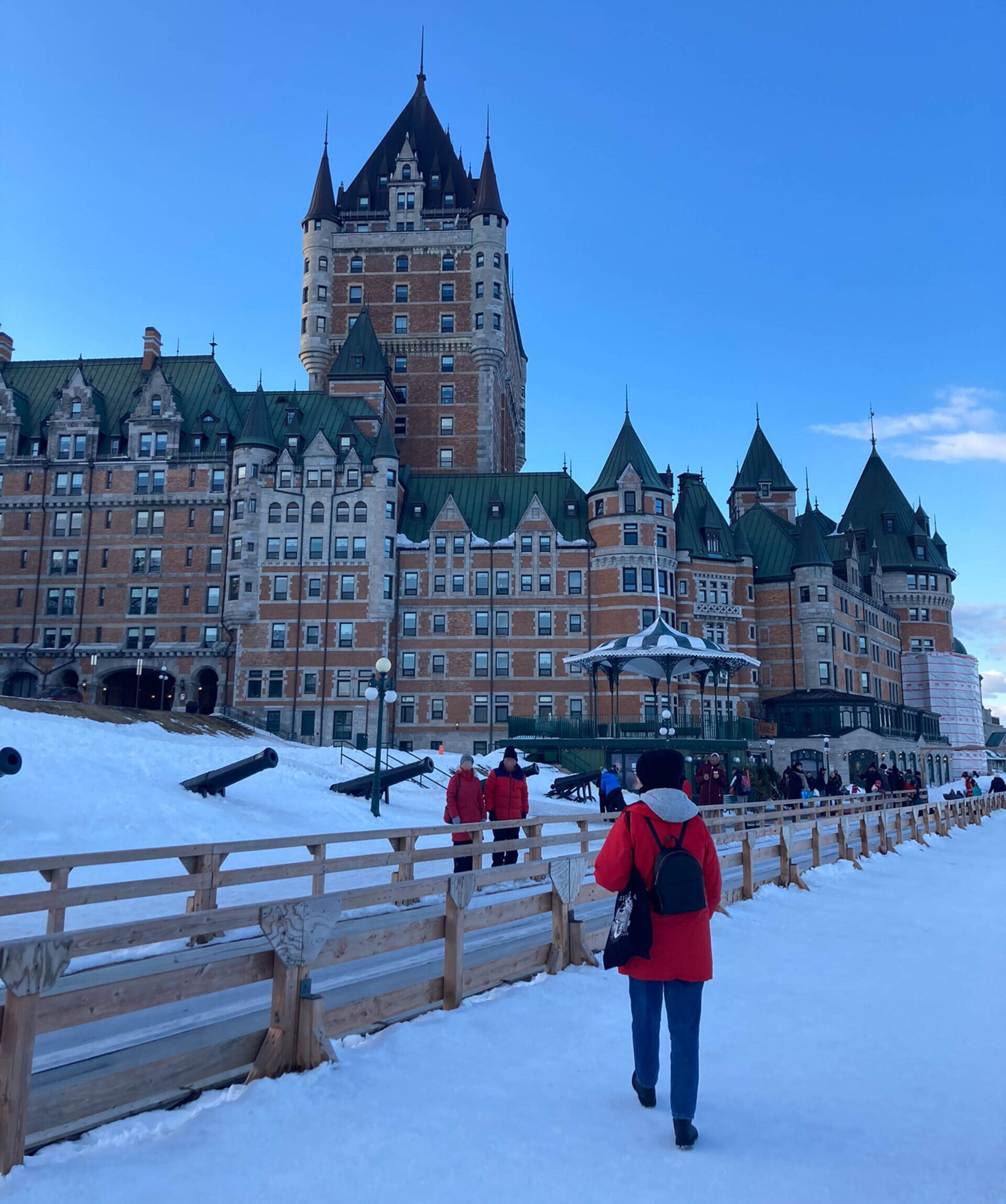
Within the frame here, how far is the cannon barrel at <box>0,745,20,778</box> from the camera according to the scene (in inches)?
616

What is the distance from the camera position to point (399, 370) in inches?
2778

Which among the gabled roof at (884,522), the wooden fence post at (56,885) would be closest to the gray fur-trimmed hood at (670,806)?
the wooden fence post at (56,885)

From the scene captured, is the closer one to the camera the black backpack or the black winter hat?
the black backpack

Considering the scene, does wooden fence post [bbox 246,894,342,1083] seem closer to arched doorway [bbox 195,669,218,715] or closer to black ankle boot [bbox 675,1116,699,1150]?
black ankle boot [bbox 675,1116,699,1150]

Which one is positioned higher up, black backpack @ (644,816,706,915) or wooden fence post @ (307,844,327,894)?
black backpack @ (644,816,706,915)

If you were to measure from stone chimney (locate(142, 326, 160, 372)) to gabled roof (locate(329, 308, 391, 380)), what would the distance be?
11372 mm

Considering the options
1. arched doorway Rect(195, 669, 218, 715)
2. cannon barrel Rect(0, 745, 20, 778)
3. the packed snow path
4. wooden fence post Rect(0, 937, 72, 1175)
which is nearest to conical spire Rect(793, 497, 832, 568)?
arched doorway Rect(195, 669, 218, 715)

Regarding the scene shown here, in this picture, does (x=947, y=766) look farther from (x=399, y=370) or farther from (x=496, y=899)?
(x=496, y=899)

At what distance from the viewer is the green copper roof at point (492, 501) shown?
61719mm

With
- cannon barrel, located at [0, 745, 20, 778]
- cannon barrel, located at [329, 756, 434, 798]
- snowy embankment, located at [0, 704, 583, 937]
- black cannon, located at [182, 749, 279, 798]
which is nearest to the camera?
cannon barrel, located at [0, 745, 20, 778]

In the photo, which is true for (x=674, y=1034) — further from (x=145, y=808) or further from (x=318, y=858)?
(x=145, y=808)

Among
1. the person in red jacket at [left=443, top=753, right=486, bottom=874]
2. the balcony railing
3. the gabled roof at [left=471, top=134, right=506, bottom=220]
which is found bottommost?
the person in red jacket at [left=443, top=753, right=486, bottom=874]

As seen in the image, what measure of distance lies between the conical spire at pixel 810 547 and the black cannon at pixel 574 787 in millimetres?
32424

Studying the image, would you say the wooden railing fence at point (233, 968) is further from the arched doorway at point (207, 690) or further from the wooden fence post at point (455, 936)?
the arched doorway at point (207, 690)
